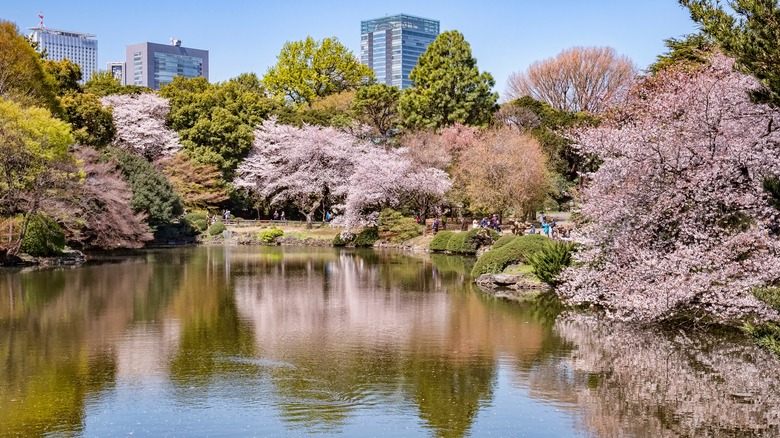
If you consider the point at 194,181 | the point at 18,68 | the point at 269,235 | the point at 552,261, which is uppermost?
the point at 18,68

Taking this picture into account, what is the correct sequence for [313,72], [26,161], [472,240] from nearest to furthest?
[26,161] < [472,240] < [313,72]

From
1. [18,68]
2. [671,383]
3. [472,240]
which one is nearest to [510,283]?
[671,383]

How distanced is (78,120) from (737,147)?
35.5 meters

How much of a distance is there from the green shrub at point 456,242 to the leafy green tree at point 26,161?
59.5 feet

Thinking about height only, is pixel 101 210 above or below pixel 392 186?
below

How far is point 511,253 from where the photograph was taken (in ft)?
86.5

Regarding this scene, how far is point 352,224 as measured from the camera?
46.5 metres

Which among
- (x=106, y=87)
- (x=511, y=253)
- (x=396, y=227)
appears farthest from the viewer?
(x=106, y=87)

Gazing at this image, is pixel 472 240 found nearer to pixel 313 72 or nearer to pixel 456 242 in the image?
pixel 456 242

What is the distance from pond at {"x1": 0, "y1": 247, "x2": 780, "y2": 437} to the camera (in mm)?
11102

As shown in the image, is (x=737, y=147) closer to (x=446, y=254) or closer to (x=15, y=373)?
(x=15, y=373)

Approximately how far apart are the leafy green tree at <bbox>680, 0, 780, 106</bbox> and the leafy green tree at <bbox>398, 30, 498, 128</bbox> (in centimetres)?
3857

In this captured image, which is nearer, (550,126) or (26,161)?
(26,161)

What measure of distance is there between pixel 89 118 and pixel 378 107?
60.6 feet
